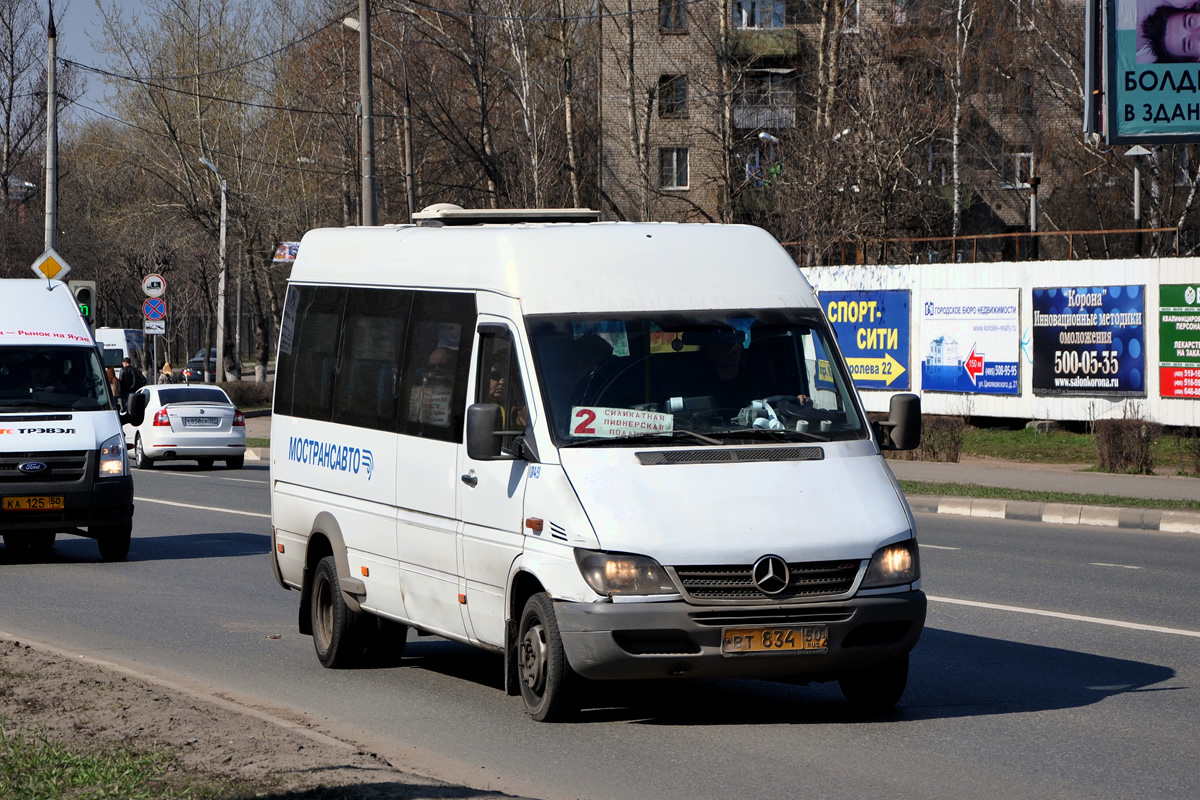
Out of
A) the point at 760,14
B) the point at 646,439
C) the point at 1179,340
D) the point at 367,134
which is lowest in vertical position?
the point at 646,439

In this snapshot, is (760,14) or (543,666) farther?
(760,14)

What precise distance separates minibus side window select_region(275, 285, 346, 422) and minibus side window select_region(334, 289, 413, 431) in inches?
5.7

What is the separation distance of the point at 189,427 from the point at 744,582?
23.8 meters

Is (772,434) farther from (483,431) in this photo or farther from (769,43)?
(769,43)

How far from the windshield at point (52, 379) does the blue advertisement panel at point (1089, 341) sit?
19532mm

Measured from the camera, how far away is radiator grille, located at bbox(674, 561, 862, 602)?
7.03m

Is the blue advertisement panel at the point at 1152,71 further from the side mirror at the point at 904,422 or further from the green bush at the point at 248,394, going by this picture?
the green bush at the point at 248,394

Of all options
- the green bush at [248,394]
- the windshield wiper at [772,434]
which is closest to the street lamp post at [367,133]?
the green bush at [248,394]

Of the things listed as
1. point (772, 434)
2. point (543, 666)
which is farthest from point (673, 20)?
point (543, 666)

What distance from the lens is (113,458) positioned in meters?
15.4

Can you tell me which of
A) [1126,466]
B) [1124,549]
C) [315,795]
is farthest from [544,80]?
[315,795]

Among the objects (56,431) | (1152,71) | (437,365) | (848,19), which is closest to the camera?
(437,365)

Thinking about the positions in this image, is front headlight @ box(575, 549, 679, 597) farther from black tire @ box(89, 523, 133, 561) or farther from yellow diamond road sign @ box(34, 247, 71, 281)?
yellow diamond road sign @ box(34, 247, 71, 281)

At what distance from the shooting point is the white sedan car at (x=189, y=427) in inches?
1162
